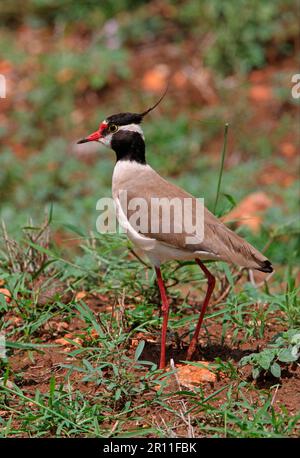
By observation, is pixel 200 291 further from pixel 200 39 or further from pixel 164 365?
pixel 200 39

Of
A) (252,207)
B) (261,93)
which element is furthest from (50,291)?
(261,93)

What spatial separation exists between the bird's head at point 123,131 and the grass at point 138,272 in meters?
0.52

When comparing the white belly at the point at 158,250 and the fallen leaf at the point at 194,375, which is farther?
the white belly at the point at 158,250

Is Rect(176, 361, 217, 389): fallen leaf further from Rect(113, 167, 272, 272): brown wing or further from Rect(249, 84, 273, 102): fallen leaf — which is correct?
Rect(249, 84, 273, 102): fallen leaf

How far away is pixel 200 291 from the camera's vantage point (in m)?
5.41

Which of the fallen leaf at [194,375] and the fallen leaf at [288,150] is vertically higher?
the fallen leaf at [288,150]

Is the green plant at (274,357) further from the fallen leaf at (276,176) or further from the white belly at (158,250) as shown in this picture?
the fallen leaf at (276,176)

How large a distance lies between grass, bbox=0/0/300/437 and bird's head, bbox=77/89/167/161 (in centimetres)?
52

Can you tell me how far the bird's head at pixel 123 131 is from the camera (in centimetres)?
480

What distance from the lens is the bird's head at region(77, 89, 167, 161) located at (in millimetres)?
4797

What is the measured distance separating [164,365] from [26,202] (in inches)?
165

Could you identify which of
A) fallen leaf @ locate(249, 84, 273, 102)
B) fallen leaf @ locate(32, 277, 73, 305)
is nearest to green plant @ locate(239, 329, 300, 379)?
fallen leaf @ locate(32, 277, 73, 305)

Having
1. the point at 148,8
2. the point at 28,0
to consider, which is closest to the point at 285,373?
the point at 148,8

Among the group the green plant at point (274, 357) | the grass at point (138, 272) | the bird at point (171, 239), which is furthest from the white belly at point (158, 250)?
the green plant at point (274, 357)
